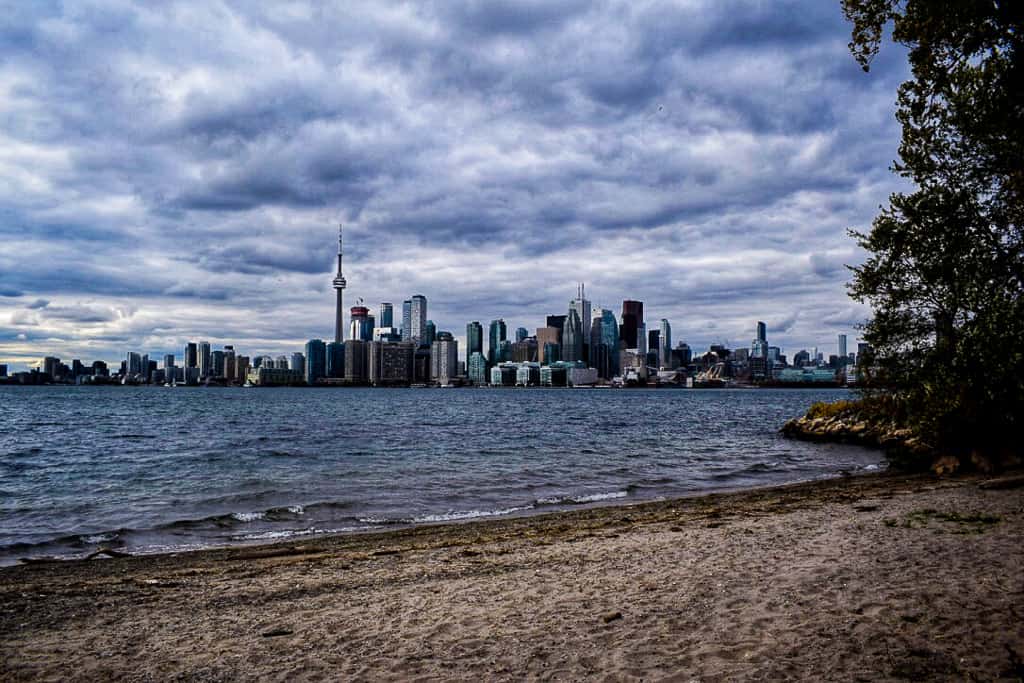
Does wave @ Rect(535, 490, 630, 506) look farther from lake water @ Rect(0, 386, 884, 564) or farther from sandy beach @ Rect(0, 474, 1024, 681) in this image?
sandy beach @ Rect(0, 474, 1024, 681)

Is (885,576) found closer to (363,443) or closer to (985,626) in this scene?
(985,626)

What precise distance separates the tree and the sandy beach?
7033mm

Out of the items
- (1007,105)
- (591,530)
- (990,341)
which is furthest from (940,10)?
(990,341)

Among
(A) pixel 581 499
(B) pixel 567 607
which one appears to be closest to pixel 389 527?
(A) pixel 581 499

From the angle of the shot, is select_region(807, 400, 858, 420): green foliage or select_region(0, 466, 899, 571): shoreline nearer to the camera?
select_region(0, 466, 899, 571): shoreline

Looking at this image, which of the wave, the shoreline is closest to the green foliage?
the shoreline

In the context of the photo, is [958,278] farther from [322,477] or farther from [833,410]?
[833,410]

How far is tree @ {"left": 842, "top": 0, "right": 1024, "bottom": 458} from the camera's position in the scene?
1728 centimetres

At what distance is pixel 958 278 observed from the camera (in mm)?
20391

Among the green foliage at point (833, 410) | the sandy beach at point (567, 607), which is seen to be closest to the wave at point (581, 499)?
the sandy beach at point (567, 607)

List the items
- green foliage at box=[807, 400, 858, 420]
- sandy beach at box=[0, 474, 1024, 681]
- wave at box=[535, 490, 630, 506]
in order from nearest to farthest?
1. sandy beach at box=[0, 474, 1024, 681]
2. wave at box=[535, 490, 630, 506]
3. green foliage at box=[807, 400, 858, 420]

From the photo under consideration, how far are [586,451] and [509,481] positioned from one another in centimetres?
1313

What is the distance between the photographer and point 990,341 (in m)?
19.4

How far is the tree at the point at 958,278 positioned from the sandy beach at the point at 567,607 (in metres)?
7.03
